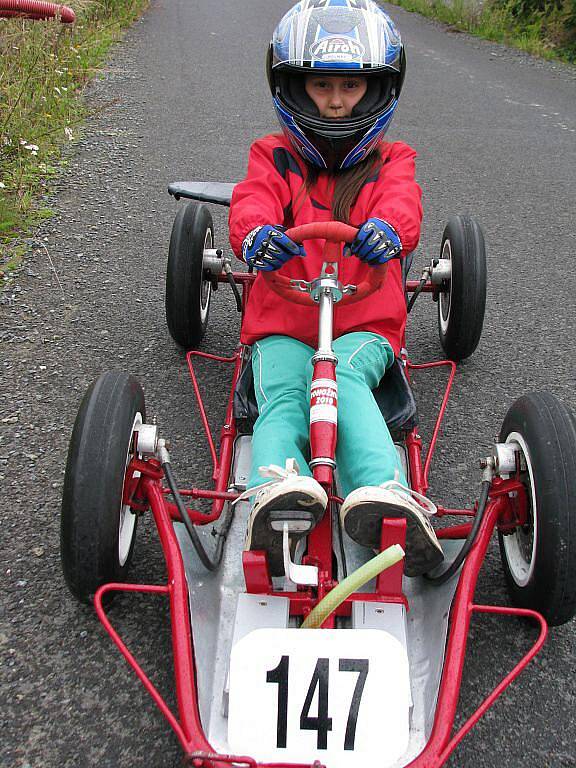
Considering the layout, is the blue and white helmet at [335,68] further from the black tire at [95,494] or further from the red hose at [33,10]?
the red hose at [33,10]

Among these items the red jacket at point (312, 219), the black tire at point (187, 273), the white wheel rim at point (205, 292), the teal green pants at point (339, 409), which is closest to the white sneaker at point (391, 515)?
the teal green pants at point (339, 409)

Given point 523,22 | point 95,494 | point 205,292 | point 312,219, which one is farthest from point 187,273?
point 523,22

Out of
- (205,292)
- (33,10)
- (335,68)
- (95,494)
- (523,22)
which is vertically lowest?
(205,292)

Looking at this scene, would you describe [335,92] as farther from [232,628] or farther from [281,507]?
[232,628]

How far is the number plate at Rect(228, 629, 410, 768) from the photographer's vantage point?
163 cm

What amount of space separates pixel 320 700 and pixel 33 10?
11.3 ft

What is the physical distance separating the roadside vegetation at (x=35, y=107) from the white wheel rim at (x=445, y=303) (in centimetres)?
227

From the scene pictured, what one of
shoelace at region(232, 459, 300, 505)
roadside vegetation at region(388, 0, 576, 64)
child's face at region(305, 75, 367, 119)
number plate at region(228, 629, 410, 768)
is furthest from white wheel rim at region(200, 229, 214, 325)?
roadside vegetation at region(388, 0, 576, 64)

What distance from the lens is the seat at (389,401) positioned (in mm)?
2639

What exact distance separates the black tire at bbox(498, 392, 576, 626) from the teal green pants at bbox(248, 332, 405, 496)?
353 millimetres

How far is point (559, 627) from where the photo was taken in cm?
233

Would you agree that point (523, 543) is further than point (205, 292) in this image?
No

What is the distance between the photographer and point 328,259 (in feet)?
8.25

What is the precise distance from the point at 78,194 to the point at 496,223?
109 inches
